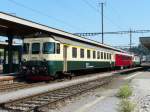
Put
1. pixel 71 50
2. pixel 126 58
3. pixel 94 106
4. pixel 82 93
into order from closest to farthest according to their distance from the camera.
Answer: pixel 94 106, pixel 82 93, pixel 71 50, pixel 126 58

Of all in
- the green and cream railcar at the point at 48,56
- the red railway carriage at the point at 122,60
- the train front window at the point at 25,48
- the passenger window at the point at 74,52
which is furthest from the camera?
the red railway carriage at the point at 122,60

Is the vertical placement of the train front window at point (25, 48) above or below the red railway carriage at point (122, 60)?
above

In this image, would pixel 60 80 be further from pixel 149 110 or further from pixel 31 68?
pixel 149 110

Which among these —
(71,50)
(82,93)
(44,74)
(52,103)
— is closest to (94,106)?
(52,103)

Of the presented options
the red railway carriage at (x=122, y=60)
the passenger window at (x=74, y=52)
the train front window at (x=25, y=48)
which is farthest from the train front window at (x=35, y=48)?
the red railway carriage at (x=122, y=60)

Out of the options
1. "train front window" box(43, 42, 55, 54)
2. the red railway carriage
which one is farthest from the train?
the red railway carriage

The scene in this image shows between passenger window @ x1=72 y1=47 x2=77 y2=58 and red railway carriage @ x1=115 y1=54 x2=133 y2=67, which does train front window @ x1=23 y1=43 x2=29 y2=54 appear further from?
red railway carriage @ x1=115 y1=54 x2=133 y2=67

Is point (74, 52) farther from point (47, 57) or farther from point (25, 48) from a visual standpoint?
point (25, 48)

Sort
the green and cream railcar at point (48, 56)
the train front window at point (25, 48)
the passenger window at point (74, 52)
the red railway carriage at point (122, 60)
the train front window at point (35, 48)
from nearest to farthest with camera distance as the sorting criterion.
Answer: the green and cream railcar at point (48, 56) < the train front window at point (35, 48) < the train front window at point (25, 48) < the passenger window at point (74, 52) < the red railway carriage at point (122, 60)

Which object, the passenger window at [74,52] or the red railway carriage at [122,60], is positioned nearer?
the passenger window at [74,52]

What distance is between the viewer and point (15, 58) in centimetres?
3064

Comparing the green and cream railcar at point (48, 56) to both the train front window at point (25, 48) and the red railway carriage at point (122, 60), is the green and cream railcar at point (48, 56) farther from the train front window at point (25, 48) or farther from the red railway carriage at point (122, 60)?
the red railway carriage at point (122, 60)

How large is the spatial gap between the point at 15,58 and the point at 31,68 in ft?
26.1

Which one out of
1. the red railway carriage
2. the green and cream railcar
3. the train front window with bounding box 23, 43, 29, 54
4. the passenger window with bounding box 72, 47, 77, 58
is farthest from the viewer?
the red railway carriage
